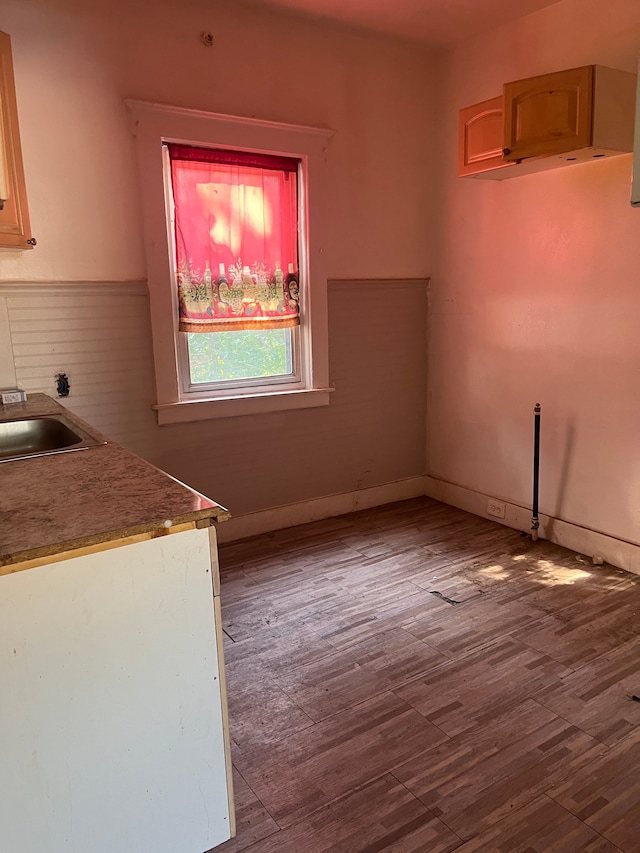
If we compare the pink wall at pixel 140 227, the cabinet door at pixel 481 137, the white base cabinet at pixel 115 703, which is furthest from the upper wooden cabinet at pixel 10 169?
the cabinet door at pixel 481 137

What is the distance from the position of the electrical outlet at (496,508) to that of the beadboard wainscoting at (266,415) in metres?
0.62

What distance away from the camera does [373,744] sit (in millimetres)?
1998

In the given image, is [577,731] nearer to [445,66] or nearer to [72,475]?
[72,475]

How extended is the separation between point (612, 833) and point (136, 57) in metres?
3.56

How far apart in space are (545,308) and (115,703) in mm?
2953

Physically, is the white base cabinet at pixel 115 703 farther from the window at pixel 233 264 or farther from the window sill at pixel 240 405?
the window at pixel 233 264

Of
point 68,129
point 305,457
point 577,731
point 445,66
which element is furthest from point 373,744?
point 445,66

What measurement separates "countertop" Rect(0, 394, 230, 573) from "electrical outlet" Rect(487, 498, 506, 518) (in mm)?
2612

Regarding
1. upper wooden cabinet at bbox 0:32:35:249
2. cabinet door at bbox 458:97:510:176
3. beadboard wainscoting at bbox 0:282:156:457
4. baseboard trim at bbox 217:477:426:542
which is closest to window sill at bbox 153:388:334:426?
beadboard wainscoting at bbox 0:282:156:457

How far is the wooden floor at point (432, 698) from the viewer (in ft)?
5.58

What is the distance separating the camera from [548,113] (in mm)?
2723

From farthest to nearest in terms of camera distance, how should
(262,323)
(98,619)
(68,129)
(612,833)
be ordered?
(262,323)
(68,129)
(612,833)
(98,619)

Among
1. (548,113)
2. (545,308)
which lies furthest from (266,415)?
(548,113)

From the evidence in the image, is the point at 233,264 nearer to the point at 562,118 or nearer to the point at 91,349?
the point at 91,349
